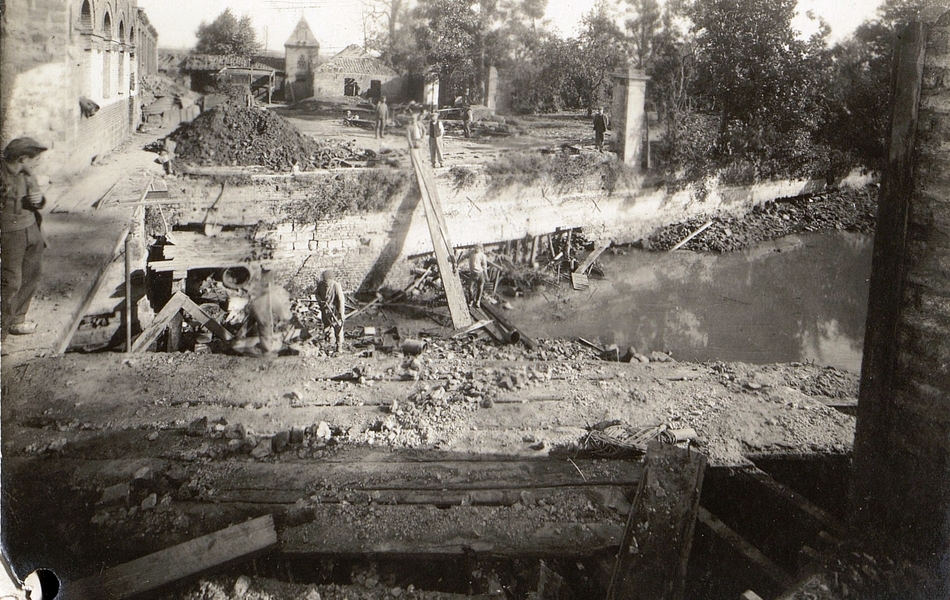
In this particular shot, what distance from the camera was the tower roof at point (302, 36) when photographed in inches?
134

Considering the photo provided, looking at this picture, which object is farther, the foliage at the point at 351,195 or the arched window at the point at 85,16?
the foliage at the point at 351,195

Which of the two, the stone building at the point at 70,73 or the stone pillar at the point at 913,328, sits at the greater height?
the stone building at the point at 70,73

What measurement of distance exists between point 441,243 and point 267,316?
3.48 feet

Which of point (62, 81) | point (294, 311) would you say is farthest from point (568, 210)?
point (62, 81)

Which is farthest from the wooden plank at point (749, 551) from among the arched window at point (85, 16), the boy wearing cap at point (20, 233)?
the arched window at point (85, 16)

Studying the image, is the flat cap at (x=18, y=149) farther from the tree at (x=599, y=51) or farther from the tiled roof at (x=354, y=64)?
the tree at (x=599, y=51)

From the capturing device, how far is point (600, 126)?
4.01m

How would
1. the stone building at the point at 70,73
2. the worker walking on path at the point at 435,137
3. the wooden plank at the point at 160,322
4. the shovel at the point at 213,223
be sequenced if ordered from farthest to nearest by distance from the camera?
the worker walking on path at the point at 435,137 → the wooden plank at the point at 160,322 → the shovel at the point at 213,223 → the stone building at the point at 70,73

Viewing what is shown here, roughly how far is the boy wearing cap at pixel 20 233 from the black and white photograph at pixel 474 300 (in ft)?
0.05

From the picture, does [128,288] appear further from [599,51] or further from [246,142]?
[599,51]

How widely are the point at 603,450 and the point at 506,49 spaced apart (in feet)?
7.78

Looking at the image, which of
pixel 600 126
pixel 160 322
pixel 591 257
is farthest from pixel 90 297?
pixel 600 126

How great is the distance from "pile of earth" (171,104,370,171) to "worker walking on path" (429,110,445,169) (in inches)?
22.9

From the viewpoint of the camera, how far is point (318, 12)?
3.42 metres
